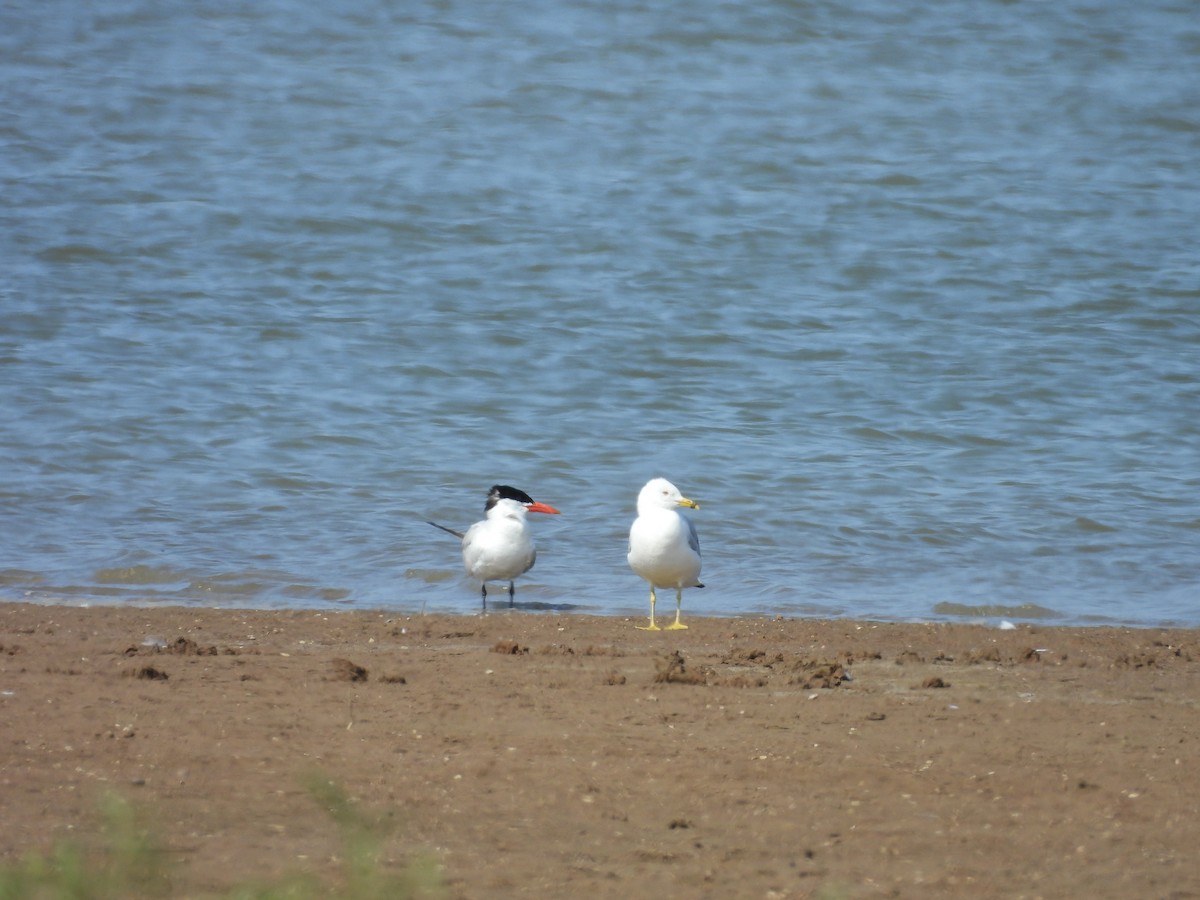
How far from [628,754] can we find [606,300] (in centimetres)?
1022

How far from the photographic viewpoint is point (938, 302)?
48.7ft

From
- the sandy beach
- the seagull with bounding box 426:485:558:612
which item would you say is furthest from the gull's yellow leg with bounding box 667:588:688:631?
the seagull with bounding box 426:485:558:612

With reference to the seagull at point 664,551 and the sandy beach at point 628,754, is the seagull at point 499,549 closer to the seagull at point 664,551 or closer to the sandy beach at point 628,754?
the seagull at point 664,551

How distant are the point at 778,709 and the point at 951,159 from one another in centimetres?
1384

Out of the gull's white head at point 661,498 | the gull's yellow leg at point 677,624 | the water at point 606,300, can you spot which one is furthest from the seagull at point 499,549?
the gull's yellow leg at point 677,624

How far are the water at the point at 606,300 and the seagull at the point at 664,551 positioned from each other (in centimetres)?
59

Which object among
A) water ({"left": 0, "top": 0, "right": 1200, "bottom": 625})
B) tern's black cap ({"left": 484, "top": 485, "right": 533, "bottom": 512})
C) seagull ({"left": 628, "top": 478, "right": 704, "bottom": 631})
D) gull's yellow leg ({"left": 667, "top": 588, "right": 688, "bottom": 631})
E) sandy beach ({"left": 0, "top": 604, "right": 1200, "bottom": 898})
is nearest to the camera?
sandy beach ({"left": 0, "top": 604, "right": 1200, "bottom": 898})

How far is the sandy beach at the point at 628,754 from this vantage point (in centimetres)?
400

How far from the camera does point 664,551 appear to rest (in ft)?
25.0

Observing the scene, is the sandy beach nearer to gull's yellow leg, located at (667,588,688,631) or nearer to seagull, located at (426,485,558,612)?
gull's yellow leg, located at (667,588,688,631)

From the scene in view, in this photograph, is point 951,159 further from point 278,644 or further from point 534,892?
point 534,892

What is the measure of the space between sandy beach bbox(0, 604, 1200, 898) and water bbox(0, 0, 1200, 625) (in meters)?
1.42

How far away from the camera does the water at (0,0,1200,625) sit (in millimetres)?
9195

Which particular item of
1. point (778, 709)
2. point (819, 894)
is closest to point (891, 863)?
point (819, 894)
